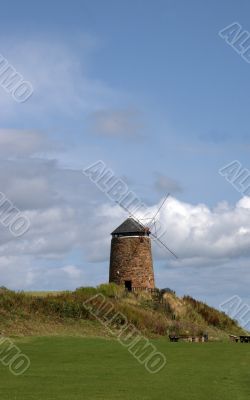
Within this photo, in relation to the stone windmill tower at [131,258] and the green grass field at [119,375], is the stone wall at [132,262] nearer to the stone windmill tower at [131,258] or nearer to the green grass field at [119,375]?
the stone windmill tower at [131,258]

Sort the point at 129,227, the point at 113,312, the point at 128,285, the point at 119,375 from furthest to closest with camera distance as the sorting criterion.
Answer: the point at 129,227 → the point at 128,285 → the point at 113,312 → the point at 119,375

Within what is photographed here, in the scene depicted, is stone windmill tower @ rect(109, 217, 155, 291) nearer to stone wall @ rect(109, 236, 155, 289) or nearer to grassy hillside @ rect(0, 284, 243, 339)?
stone wall @ rect(109, 236, 155, 289)

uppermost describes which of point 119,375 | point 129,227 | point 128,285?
point 129,227

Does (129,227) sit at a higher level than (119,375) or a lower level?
higher

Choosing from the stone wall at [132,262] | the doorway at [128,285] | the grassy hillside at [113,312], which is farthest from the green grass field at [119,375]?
the stone wall at [132,262]

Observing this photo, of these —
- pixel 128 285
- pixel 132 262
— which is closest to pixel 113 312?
pixel 128 285

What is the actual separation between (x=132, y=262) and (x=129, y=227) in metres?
3.17

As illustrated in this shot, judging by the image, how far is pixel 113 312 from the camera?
40062mm

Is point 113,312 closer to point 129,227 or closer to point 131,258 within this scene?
point 131,258

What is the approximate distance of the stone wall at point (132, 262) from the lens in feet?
173

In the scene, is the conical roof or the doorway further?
the conical roof

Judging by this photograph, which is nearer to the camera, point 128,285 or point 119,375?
point 119,375

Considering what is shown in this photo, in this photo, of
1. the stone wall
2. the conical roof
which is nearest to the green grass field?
the stone wall

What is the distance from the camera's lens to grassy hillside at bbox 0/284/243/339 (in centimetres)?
3572
